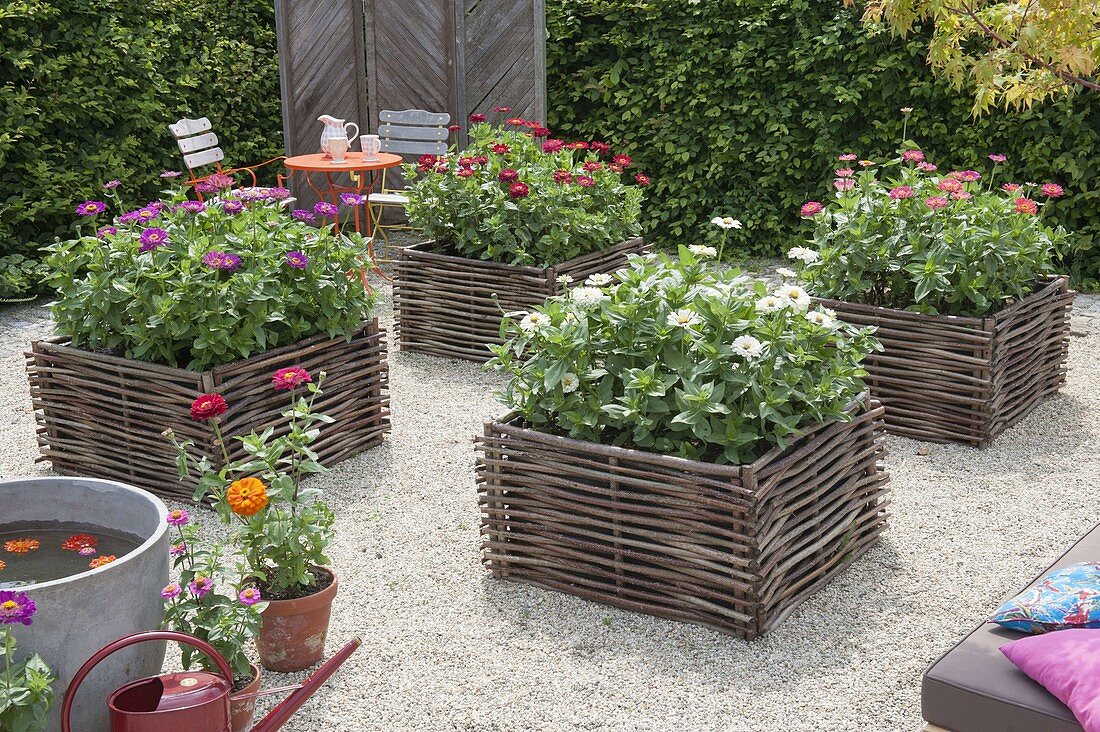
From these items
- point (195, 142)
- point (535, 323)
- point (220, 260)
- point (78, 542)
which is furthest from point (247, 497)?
point (195, 142)

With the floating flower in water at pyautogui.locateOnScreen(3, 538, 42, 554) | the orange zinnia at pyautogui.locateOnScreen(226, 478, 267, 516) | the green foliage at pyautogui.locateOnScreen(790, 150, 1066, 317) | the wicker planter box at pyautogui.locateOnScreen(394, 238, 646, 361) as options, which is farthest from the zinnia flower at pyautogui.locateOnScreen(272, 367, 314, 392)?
the wicker planter box at pyautogui.locateOnScreen(394, 238, 646, 361)

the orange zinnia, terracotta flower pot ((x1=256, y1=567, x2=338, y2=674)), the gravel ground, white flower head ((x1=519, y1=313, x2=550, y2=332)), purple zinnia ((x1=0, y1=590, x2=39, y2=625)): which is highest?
white flower head ((x1=519, y1=313, x2=550, y2=332))

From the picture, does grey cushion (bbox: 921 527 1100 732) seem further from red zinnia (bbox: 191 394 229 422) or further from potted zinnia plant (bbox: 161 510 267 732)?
red zinnia (bbox: 191 394 229 422)

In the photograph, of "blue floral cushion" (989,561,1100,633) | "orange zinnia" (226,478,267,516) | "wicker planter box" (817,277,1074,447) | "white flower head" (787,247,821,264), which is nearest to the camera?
"blue floral cushion" (989,561,1100,633)

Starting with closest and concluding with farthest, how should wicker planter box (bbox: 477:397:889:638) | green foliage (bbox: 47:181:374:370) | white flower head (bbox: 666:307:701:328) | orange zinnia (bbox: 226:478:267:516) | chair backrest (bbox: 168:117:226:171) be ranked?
orange zinnia (bbox: 226:478:267:516)
wicker planter box (bbox: 477:397:889:638)
white flower head (bbox: 666:307:701:328)
green foliage (bbox: 47:181:374:370)
chair backrest (bbox: 168:117:226:171)

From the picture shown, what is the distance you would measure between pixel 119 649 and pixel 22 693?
24 centimetres

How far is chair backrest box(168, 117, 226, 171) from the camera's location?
8211 mm

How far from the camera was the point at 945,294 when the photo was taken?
516cm

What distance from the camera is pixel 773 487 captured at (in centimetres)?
350

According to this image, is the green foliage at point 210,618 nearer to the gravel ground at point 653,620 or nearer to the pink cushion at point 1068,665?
the gravel ground at point 653,620

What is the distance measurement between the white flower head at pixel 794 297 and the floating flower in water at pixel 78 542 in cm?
216

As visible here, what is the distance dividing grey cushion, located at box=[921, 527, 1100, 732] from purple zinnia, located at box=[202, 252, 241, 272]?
2971 mm

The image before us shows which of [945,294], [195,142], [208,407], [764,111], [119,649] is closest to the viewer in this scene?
[119,649]

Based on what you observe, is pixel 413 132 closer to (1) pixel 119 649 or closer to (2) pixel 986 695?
(1) pixel 119 649
